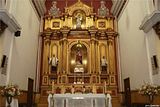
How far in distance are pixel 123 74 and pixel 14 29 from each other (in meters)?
6.25

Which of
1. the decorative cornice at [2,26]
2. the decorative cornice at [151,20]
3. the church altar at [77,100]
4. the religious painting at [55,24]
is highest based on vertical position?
the religious painting at [55,24]

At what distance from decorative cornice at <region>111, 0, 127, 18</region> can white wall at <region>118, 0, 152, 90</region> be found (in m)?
0.46

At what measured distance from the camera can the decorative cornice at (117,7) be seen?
11.6 m

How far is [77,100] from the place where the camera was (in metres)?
7.46

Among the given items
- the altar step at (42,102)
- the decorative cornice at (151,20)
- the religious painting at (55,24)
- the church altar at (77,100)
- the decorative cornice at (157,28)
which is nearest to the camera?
the decorative cornice at (151,20)

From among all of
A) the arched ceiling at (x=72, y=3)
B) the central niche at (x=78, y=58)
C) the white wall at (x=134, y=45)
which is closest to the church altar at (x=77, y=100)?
the white wall at (x=134, y=45)

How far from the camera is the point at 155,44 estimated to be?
728 cm

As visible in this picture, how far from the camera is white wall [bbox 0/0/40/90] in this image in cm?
805

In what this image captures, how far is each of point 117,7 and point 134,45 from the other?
3323 mm

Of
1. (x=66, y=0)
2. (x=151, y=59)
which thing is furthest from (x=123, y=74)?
(x=66, y=0)

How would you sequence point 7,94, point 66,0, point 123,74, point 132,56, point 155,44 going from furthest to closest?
point 66,0 → point 123,74 → point 132,56 → point 155,44 → point 7,94

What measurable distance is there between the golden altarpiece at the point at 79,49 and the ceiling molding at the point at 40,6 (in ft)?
1.29

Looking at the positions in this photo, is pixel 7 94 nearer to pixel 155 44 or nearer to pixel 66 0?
pixel 155 44

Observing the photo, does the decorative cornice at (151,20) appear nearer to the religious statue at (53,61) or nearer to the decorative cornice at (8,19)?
the decorative cornice at (8,19)
